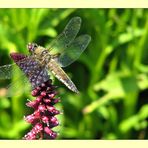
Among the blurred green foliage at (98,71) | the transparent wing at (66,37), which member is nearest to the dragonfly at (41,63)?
the transparent wing at (66,37)

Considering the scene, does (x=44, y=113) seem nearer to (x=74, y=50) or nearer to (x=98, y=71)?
(x=74, y=50)

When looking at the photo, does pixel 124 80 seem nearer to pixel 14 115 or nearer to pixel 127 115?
pixel 127 115

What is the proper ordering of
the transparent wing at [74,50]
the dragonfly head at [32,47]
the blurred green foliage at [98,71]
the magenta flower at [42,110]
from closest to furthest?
1. the magenta flower at [42,110]
2. the dragonfly head at [32,47]
3. the transparent wing at [74,50]
4. the blurred green foliage at [98,71]

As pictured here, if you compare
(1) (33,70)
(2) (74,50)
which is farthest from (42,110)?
(2) (74,50)

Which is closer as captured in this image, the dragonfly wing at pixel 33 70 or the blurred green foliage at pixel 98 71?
the dragonfly wing at pixel 33 70

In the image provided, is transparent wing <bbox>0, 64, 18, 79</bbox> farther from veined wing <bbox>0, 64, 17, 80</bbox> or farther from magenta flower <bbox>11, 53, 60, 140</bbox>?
magenta flower <bbox>11, 53, 60, 140</bbox>

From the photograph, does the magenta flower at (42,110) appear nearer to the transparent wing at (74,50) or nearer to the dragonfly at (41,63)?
the dragonfly at (41,63)

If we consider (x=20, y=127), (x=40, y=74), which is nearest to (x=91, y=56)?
(x=20, y=127)
